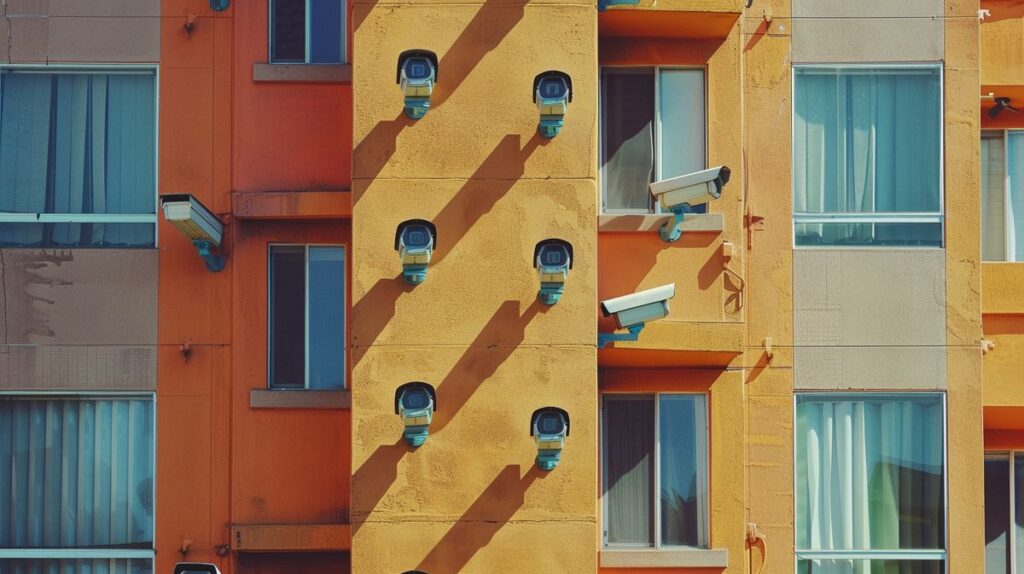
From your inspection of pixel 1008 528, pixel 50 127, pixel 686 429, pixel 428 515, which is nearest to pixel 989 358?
pixel 1008 528

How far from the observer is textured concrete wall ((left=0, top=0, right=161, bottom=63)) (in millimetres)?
14898

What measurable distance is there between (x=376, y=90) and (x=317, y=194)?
1286mm

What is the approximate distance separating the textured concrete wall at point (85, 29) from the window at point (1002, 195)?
847 cm

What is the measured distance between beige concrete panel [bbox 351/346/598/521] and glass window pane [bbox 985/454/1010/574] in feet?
14.9

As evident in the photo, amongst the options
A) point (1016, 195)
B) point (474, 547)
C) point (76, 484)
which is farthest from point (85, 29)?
point (1016, 195)

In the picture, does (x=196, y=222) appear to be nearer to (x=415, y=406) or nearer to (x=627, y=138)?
(x=415, y=406)

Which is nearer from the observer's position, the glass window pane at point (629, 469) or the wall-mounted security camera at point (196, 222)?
the wall-mounted security camera at point (196, 222)

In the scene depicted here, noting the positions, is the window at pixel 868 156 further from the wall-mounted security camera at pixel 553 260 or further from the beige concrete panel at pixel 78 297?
the beige concrete panel at pixel 78 297

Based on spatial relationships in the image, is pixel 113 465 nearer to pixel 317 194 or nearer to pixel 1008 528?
pixel 317 194

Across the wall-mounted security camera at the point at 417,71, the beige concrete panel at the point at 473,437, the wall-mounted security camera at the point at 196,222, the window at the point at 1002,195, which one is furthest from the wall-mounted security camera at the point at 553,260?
the window at the point at 1002,195

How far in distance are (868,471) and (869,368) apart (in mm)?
1001

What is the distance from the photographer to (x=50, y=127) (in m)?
15.0

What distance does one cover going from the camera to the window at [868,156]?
580 inches

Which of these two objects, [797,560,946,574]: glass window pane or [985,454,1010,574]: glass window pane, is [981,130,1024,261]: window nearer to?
[985,454,1010,574]: glass window pane
